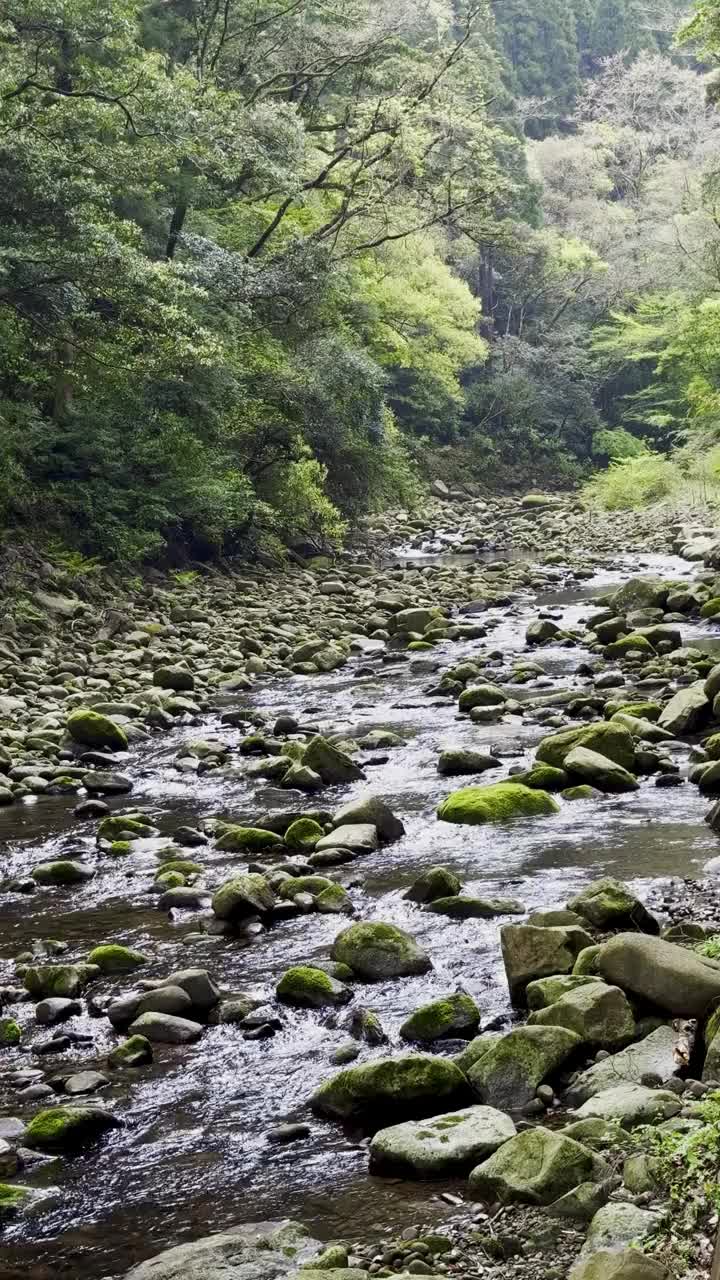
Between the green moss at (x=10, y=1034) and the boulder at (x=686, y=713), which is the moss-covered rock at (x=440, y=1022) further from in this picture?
the boulder at (x=686, y=713)

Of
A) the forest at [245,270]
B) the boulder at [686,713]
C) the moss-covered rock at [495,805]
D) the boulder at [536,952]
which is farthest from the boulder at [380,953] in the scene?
the forest at [245,270]

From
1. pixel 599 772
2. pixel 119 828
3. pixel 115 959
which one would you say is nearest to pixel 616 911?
pixel 115 959

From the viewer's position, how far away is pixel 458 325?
3719 centimetres

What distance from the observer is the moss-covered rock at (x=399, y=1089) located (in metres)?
4.17

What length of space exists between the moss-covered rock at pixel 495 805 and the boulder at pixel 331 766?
129 centimetres

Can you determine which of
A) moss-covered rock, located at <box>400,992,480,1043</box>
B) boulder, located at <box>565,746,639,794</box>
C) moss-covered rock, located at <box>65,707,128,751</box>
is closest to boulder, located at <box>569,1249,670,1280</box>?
moss-covered rock, located at <box>400,992,480,1043</box>

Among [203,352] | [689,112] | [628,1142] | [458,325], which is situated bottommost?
[628,1142]

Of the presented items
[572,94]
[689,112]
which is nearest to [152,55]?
[689,112]

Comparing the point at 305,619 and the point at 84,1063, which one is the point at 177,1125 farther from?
the point at 305,619

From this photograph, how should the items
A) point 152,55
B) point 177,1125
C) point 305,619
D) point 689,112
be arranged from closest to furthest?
point 177,1125 < point 305,619 < point 152,55 < point 689,112

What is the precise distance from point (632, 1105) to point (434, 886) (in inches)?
101

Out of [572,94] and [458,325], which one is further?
[572,94]

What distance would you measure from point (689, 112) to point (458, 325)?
929 inches

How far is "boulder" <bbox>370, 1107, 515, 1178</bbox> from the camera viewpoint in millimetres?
3785
